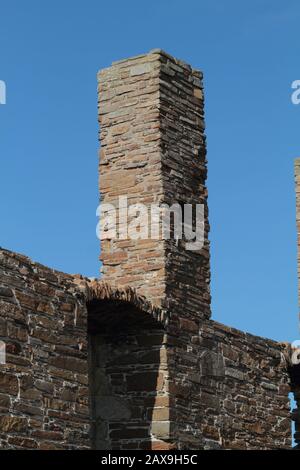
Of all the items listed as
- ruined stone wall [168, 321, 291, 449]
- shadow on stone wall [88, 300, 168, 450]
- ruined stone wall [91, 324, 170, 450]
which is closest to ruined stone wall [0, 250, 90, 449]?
shadow on stone wall [88, 300, 168, 450]

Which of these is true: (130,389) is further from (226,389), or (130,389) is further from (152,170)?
(152,170)

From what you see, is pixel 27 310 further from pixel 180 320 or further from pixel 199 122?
pixel 199 122

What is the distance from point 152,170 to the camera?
49.7 ft

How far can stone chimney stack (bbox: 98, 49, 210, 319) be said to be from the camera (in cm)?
1502

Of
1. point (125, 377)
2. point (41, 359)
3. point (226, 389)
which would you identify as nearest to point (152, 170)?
point (125, 377)

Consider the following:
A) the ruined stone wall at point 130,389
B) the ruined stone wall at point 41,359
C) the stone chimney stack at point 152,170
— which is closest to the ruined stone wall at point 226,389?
the ruined stone wall at point 130,389

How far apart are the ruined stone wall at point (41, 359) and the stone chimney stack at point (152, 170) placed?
1750mm

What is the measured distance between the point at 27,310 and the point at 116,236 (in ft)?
9.37

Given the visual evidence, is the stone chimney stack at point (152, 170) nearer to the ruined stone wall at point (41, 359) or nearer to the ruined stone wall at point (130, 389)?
the ruined stone wall at point (130, 389)

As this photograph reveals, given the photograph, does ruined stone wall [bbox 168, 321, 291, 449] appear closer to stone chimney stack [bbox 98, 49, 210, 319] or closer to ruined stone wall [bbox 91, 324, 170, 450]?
ruined stone wall [bbox 91, 324, 170, 450]

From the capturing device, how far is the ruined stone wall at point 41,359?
12.2 meters

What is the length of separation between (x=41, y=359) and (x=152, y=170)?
3.35m
